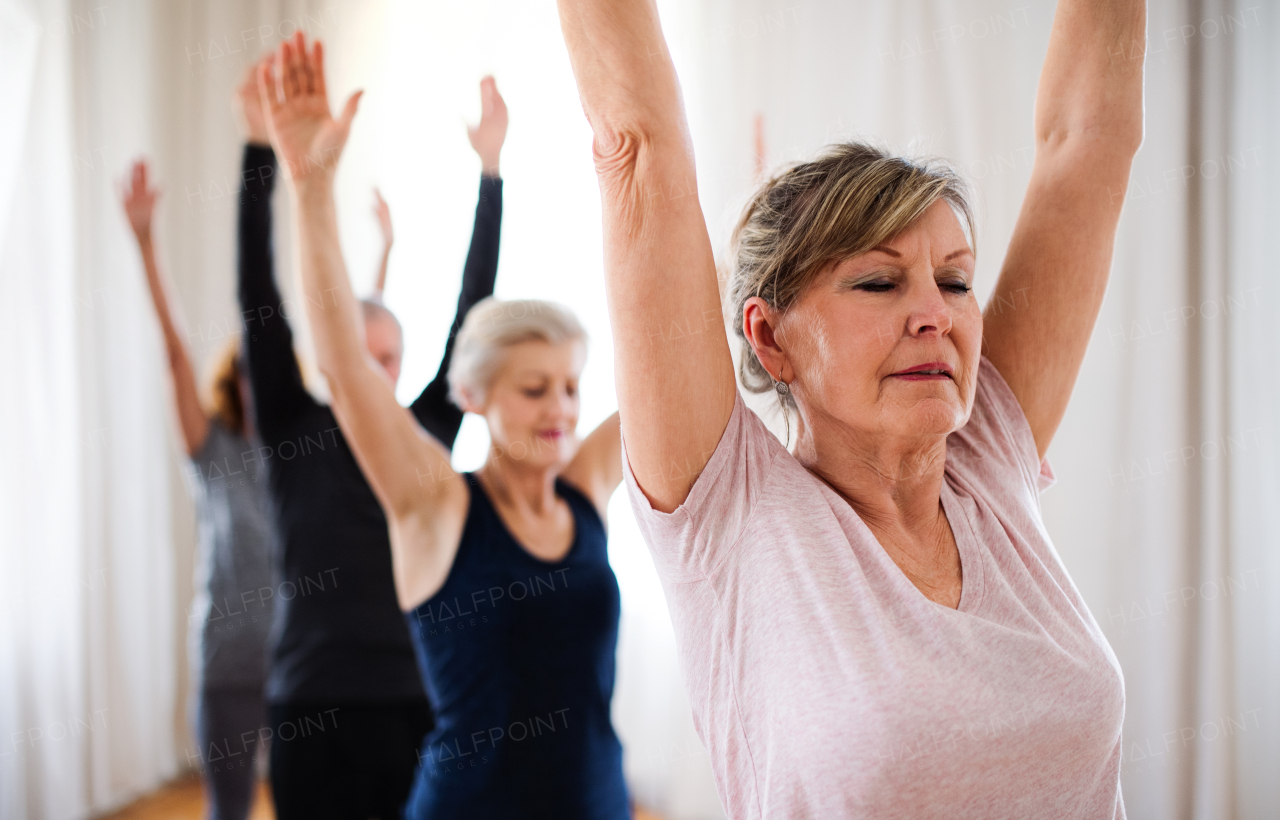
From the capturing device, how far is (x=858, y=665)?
0.56 metres

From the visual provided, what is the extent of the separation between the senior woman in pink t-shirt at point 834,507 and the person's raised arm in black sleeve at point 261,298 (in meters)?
1.32

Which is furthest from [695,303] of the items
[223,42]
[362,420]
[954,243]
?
[223,42]

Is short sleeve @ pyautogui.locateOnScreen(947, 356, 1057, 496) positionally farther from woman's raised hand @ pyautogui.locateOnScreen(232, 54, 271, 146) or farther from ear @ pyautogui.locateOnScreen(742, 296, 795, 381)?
woman's raised hand @ pyautogui.locateOnScreen(232, 54, 271, 146)

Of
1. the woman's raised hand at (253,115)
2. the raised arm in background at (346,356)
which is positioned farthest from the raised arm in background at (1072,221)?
the woman's raised hand at (253,115)

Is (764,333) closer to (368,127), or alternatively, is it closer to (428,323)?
(428,323)

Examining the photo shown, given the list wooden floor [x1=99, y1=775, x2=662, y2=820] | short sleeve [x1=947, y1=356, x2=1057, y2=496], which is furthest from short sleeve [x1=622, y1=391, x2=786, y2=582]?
wooden floor [x1=99, y1=775, x2=662, y2=820]

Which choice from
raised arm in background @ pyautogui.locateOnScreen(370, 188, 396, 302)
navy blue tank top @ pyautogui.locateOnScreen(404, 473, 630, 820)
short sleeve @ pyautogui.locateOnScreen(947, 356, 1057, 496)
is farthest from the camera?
raised arm in background @ pyautogui.locateOnScreen(370, 188, 396, 302)

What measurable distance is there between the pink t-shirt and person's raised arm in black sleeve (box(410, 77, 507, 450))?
1174 millimetres

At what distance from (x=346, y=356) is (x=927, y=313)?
45.1 inches

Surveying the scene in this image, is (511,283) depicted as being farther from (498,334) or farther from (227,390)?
(227,390)

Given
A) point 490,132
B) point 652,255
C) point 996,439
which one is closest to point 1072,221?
point 996,439

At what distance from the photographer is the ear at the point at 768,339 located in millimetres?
708

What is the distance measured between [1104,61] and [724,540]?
0.69 m

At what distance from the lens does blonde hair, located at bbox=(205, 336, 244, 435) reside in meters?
1.90
